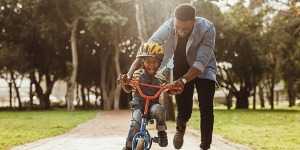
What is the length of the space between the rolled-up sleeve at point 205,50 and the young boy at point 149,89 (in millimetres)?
485

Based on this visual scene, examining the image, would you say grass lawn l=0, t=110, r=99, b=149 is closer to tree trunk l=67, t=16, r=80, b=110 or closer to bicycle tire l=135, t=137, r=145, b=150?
bicycle tire l=135, t=137, r=145, b=150

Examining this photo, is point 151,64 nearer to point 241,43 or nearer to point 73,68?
point 73,68

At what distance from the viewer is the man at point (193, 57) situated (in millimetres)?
6191

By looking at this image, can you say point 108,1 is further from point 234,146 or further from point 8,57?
point 234,146

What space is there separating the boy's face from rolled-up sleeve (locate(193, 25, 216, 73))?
0.46m

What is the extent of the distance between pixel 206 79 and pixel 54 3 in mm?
28235

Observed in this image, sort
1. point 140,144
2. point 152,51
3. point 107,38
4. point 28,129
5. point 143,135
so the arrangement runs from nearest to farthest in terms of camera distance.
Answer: point 140,144 < point 143,135 < point 152,51 < point 28,129 < point 107,38

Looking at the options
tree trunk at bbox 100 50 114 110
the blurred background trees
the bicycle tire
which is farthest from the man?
tree trunk at bbox 100 50 114 110

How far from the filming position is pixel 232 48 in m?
37.9

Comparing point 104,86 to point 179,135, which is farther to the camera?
point 104,86

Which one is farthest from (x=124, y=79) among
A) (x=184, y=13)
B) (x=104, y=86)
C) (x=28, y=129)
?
(x=104, y=86)

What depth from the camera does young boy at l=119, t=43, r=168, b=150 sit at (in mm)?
5730

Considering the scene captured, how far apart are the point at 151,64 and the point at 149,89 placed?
0.31 meters

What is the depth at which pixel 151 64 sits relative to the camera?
591cm
